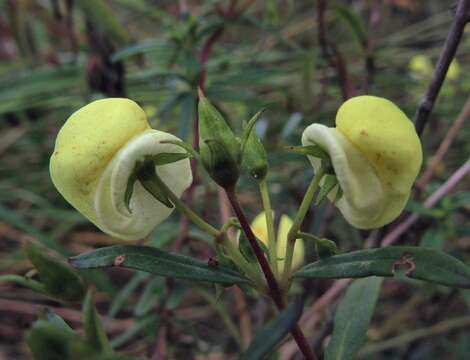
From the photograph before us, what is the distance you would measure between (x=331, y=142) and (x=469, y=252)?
157cm

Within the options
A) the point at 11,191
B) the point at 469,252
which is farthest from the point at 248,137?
the point at 11,191

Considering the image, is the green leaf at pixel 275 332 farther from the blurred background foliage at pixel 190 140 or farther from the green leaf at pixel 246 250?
the blurred background foliage at pixel 190 140

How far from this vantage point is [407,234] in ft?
4.72

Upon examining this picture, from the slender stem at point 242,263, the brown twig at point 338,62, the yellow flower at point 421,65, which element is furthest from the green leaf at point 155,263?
the yellow flower at point 421,65

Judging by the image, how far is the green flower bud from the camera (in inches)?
29.1

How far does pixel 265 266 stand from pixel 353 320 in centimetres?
26

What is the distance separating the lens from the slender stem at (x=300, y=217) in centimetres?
79

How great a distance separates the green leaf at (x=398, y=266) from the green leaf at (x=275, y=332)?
11cm

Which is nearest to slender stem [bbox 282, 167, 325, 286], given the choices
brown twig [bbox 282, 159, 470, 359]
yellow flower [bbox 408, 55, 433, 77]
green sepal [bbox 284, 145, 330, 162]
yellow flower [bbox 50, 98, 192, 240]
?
green sepal [bbox 284, 145, 330, 162]

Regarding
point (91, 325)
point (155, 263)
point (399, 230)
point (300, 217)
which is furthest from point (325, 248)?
point (399, 230)

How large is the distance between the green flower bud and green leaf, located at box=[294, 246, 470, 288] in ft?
0.63

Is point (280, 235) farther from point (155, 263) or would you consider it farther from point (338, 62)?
point (338, 62)

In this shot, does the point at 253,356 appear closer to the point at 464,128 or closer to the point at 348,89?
the point at 348,89

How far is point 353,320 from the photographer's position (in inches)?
38.4
